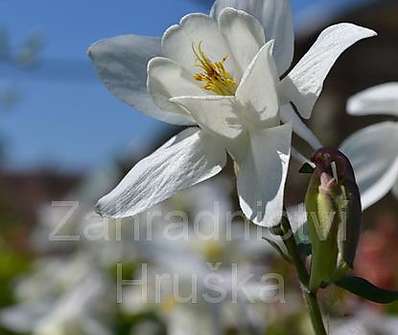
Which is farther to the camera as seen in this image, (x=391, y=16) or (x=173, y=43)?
(x=391, y=16)

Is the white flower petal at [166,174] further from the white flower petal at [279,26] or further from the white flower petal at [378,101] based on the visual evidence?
the white flower petal at [378,101]

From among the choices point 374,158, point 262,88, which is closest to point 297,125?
point 262,88

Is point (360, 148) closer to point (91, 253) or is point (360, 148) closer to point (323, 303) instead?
point (323, 303)

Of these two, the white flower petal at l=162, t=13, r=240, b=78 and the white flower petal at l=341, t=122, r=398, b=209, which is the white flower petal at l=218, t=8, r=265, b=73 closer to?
the white flower petal at l=162, t=13, r=240, b=78

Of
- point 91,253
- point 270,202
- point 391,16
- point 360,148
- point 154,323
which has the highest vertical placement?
point 270,202

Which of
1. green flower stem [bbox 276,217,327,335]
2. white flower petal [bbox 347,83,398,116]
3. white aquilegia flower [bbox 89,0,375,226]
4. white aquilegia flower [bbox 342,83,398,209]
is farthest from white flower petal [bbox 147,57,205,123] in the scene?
white flower petal [bbox 347,83,398,116]

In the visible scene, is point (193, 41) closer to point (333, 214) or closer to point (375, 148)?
point (333, 214)

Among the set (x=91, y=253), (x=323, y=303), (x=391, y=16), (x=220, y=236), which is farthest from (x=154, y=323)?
(x=391, y=16)
